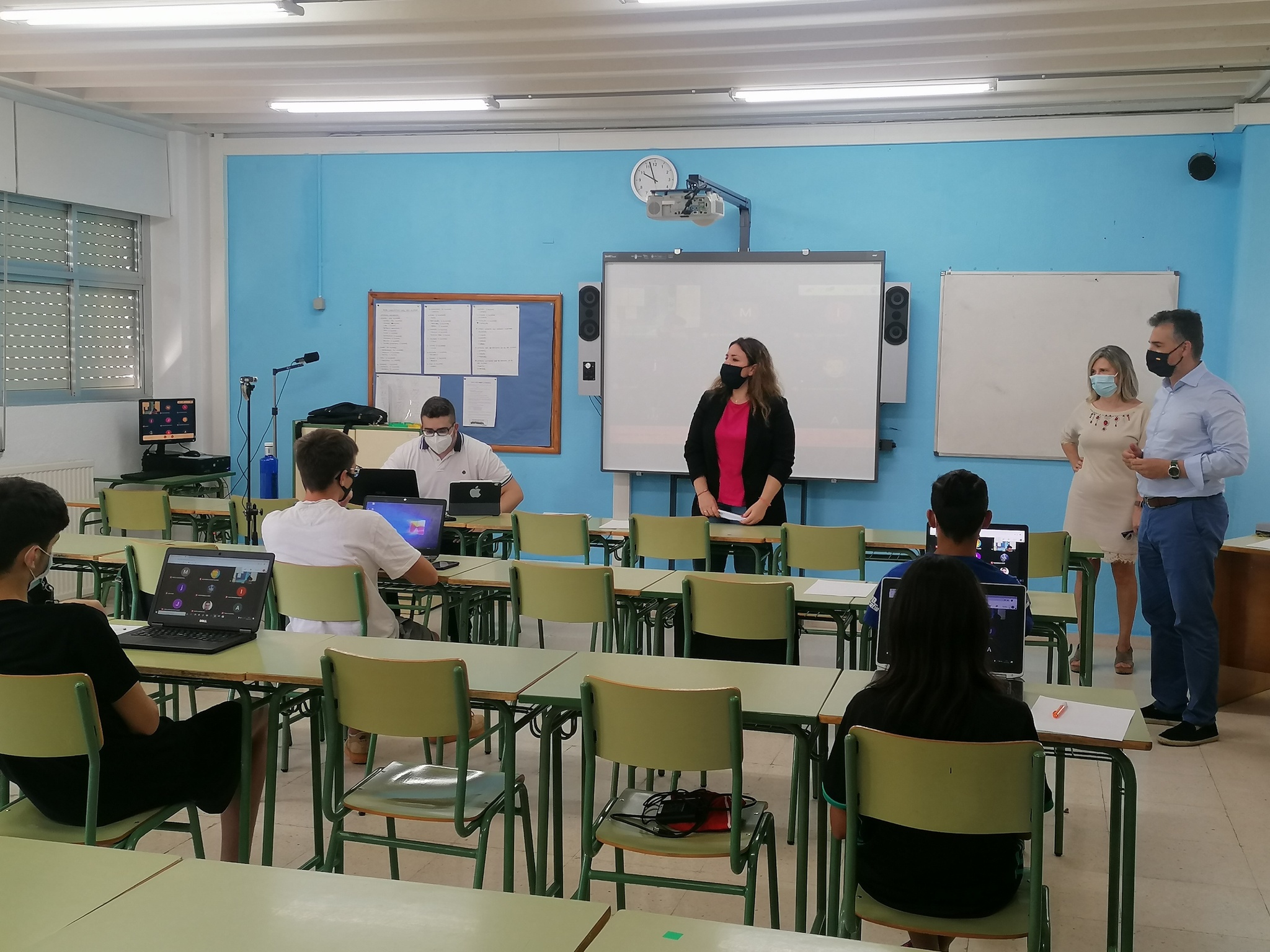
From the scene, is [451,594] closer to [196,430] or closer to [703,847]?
[703,847]

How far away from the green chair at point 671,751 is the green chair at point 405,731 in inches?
11.2

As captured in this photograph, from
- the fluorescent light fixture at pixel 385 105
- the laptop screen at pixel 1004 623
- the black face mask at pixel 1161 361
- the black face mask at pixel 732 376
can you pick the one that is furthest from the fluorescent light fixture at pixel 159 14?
the black face mask at pixel 1161 361

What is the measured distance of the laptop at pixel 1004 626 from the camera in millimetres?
2805

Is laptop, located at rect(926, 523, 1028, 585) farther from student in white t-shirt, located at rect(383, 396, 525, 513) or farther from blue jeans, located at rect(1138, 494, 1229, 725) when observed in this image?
student in white t-shirt, located at rect(383, 396, 525, 513)

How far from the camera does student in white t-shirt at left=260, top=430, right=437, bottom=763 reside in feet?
13.1

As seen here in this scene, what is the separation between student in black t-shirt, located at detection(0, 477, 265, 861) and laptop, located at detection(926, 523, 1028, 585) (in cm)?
235

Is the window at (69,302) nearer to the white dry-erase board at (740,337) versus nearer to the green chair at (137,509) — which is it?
the green chair at (137,509)

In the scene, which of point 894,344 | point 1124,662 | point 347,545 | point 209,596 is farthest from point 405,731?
point 894,344

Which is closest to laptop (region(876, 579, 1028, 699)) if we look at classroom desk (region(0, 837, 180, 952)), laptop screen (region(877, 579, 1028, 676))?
laptop screen (region(877, 579, 1028, 676))

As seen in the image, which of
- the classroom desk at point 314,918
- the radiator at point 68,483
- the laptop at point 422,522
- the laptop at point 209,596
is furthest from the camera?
the radiator at point 68,483

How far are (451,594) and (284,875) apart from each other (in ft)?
9.70

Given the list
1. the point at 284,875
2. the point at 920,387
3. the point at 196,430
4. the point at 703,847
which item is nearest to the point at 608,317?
the point at 920,387

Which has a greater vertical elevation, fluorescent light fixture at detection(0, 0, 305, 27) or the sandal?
fluorescent light fixture at detection(0, 0, 305, 27)

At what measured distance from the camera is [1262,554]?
203 inches
